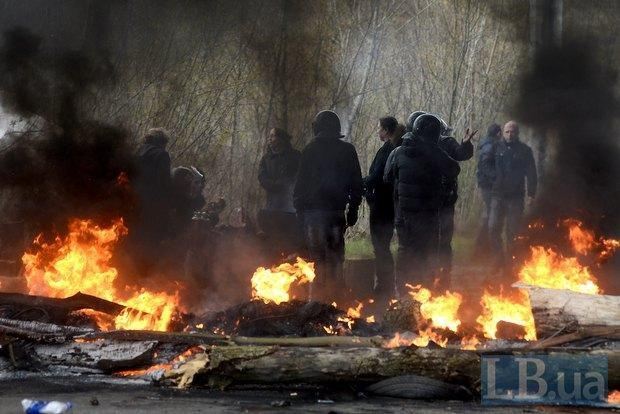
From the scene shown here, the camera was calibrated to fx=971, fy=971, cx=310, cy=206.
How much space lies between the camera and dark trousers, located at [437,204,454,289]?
40.5 ft

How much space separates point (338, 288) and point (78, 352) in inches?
173

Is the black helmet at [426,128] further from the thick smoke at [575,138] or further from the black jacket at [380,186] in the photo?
the thick smoke at [575,138]

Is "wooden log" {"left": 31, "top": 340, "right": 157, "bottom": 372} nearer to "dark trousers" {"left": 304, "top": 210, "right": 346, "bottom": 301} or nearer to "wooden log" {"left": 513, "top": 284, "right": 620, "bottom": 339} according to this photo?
"wooden log" {"left": 513, "top": 284, "right": 620, "bottom": 339}

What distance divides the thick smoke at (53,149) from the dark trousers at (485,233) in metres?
5.89

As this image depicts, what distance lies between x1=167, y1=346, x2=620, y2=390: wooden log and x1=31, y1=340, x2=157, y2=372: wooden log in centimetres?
91

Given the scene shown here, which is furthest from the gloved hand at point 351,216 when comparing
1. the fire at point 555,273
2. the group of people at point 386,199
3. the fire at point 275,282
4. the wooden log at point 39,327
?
the wooden log at point 39,327

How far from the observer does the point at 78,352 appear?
840 cm

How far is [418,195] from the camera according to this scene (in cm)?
1168

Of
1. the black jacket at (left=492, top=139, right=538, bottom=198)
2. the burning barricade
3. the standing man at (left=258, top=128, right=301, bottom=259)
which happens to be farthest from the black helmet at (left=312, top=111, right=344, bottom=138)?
the black jacket at (left=492, top=139, right=538, bottom=198)

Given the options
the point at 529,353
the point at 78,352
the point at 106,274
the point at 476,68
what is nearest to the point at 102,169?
the point at 106,274

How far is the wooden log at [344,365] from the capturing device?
7.44 m

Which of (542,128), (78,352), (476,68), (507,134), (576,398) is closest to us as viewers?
(576,398)

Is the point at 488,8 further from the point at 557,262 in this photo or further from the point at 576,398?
the point at 576,398
